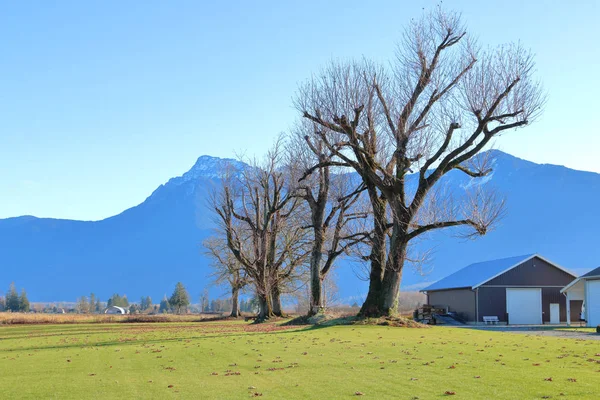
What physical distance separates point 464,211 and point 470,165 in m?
3.06

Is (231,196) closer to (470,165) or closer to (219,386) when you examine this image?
(470,165)

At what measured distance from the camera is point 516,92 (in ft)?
91.8

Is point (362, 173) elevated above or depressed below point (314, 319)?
above

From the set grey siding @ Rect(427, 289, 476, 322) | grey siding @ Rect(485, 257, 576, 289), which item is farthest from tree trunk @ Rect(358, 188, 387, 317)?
grey siding @ Rect(485, 257, 576, 289)

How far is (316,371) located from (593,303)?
3621 cm

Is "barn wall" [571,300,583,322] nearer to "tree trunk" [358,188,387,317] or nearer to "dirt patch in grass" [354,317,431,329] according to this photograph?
"tree trunk" [358,188,387,317]

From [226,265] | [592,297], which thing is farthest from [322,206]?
[226,265]

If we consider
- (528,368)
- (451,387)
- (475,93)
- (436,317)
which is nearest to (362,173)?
(475,93)

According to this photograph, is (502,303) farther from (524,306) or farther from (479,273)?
(479,273)

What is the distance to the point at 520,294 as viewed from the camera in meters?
55.3

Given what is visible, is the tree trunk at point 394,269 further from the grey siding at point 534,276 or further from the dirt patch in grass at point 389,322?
the grey siding at point 534,276

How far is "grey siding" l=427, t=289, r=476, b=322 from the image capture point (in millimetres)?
55188

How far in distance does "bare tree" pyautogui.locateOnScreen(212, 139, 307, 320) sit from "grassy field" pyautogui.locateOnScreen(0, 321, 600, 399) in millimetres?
23260

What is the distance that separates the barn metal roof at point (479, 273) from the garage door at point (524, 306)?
6.63 ft
